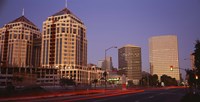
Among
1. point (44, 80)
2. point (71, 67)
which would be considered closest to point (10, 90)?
point (44, 80)

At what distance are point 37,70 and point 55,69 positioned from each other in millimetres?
14002

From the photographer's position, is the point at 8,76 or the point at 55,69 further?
the point at 55,69

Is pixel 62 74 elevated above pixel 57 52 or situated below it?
below

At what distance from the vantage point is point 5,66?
163250mm

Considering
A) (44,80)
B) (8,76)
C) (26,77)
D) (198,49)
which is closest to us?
(198,49)

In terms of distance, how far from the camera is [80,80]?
19450 cm

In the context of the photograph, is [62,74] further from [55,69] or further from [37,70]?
[37,70]

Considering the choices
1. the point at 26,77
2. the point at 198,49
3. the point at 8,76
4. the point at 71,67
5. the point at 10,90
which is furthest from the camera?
the point at 71,67

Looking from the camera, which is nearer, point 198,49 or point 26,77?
point 198,49

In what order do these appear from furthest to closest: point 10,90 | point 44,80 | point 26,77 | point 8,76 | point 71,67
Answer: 1. point 71,67
2. point 44,80
3. point 8,76
4. point 26,77
5. point 10,90

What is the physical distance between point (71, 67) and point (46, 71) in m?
20.1

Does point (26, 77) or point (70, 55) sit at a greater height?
point (70, 55)

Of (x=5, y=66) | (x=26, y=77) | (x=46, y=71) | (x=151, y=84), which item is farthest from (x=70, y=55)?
(x=26, y=77)

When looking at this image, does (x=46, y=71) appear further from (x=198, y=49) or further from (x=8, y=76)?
(x=198, y=49)
